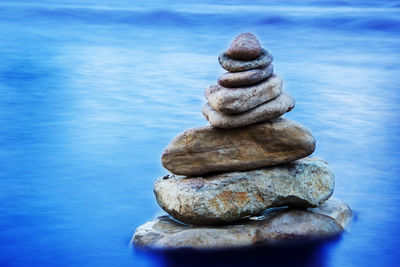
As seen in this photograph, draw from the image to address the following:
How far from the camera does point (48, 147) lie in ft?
30.0

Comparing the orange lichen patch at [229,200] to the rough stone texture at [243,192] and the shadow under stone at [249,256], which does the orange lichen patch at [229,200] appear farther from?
the shadow under stone at [249,256]

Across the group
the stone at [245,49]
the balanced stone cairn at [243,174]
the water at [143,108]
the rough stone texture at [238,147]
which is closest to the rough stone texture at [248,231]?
the balanced stone cairn at [243,174]

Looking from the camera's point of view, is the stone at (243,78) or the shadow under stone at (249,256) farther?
the stone at (243,78)

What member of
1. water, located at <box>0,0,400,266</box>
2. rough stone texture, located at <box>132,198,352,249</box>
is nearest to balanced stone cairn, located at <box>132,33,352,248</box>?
rough stone texture, located at <box>132,198,352,249</box>

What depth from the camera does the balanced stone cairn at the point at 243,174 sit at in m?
5.59

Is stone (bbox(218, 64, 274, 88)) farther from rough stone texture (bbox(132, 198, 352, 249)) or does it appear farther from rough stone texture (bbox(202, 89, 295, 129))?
rough stone texture (bbox(132, 198, 352, 249))

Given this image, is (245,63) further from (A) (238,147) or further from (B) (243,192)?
(B) (243,192)

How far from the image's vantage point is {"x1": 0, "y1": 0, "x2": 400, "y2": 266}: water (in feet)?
20.4

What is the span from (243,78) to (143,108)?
5716 mm

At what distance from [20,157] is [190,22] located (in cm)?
1051

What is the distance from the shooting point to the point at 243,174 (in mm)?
5754

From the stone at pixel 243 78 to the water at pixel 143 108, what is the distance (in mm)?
1452

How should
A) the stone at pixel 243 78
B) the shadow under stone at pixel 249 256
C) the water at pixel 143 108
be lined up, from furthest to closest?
the water at pixel 143 108, the stone at pixel 243 78, the shadow under stone at pixel 249 256

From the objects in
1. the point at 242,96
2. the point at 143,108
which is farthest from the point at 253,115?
the point at 143,108
